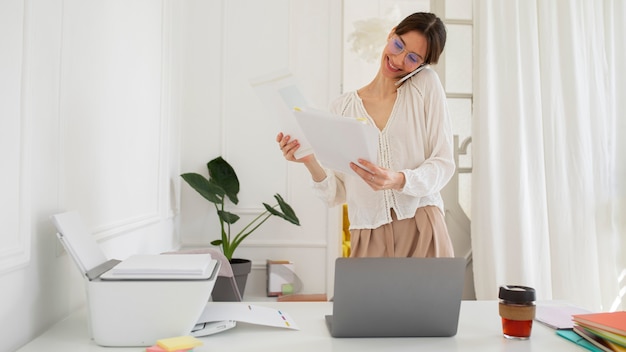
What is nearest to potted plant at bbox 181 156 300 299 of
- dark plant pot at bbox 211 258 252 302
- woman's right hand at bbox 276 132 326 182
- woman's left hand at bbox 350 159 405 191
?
dark plant pot at bbox 211 258 252 302

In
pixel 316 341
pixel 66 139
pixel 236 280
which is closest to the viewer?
pixel 316 341

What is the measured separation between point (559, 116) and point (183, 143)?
7.57 ft

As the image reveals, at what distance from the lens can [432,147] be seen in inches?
76.0

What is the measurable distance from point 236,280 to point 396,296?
2.08 metres

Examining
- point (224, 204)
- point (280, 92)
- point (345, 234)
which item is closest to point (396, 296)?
point (280, 92)

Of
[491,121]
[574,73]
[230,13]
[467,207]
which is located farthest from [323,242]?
[574,73]

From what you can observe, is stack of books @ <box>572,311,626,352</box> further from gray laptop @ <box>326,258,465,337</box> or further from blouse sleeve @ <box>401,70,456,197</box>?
blouse sleeve @ <box>401,70,456,197</box>

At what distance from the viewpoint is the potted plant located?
3211 mm

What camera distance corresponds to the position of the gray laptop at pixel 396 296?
3.93 feet

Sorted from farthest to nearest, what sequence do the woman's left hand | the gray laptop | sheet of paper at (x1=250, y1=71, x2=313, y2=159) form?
the woman's left hand → sheet of paper at (x1=250, y1=71, x2=313, y2=159) → the gray laptop

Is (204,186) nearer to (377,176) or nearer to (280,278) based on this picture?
(280,278)

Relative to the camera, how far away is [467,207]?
147 inches

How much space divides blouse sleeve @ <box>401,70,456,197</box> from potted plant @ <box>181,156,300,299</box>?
4.74ft

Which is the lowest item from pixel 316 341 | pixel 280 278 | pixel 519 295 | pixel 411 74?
pixel 280 278
